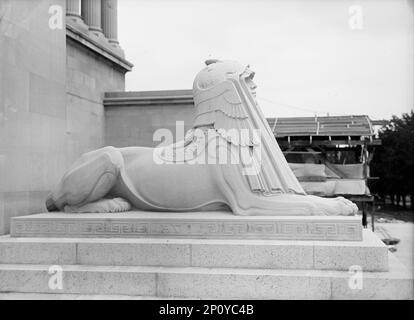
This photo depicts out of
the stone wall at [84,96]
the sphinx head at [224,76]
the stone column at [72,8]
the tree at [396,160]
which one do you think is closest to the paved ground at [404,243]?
the sphinx head at [224,76]

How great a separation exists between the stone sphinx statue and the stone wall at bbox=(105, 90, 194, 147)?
6765 mm

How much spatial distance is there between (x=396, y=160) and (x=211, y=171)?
23803mm

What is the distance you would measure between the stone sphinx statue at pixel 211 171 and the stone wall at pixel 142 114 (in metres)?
6.77

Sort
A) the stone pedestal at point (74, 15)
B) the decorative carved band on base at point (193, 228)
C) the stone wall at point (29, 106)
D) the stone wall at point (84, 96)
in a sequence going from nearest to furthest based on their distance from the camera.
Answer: the decorative carved band on base at point (193, 228) < the stone wall at point (29, 106) < the stone wall at point (84, 96) < the stone pedestal at point (74, 15)

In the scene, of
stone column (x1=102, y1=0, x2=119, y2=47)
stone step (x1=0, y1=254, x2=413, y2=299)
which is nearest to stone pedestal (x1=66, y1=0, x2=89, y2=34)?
stone column (x1=102, y1=0, x2=119, y2=47)

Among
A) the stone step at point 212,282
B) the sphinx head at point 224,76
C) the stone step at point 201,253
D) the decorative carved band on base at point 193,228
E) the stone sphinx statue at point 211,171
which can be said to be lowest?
the stone step at point 212,282

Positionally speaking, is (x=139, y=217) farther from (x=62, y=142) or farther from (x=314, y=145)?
(x=314, y=145)

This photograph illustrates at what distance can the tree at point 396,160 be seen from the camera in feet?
83.9

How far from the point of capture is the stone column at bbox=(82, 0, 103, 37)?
14.1 meters

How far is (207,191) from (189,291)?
1.27 metres

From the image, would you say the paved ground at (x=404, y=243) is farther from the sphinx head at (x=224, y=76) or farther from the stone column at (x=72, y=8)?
the stone column at (x=72, y=8)

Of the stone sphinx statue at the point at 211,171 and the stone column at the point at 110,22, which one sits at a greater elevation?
the stone column at the point at 110,22

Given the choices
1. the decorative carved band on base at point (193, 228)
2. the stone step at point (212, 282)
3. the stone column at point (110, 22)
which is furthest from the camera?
the stone column at point (110, 22)
